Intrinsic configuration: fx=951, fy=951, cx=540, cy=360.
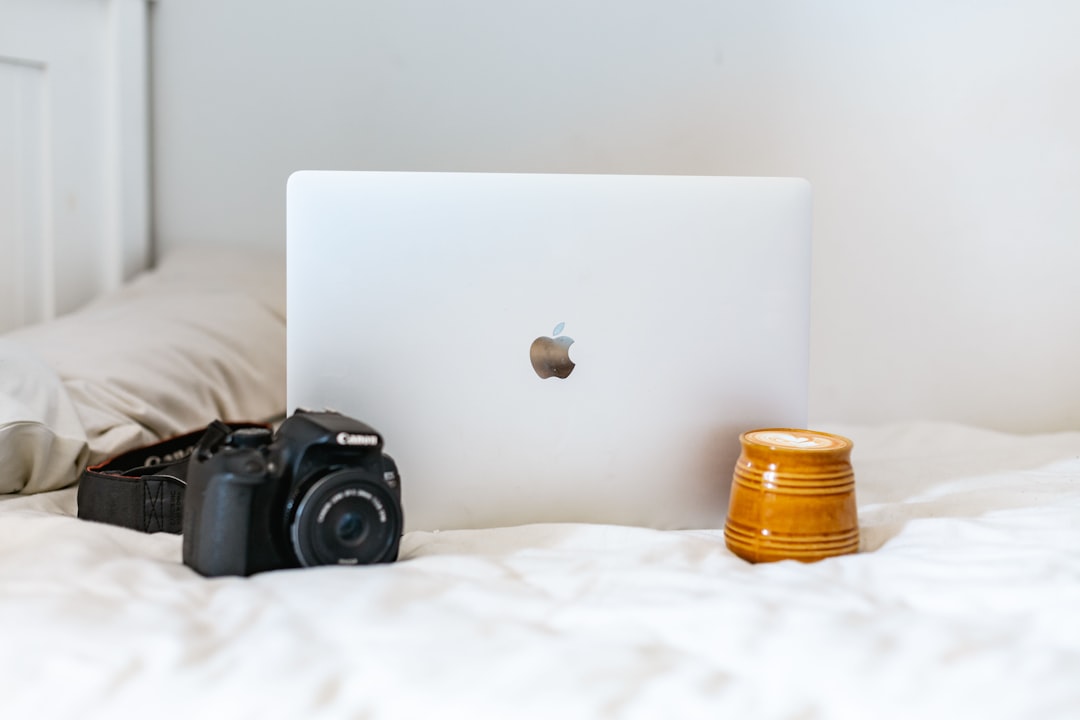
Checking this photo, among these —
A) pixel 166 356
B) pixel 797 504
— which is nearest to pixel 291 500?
pixel 797 504

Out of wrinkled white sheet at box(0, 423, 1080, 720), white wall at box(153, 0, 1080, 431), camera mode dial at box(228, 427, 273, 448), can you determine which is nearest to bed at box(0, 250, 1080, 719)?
wrinkled white sheet at box(0, 423, 1080, 720)

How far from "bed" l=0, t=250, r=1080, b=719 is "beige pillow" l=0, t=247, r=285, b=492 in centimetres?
12

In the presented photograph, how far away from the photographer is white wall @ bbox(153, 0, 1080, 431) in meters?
Answer: 1.81

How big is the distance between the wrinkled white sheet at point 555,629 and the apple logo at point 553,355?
16cm

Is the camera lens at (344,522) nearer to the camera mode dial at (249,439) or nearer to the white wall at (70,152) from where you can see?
the camera mode dial at (249,439)

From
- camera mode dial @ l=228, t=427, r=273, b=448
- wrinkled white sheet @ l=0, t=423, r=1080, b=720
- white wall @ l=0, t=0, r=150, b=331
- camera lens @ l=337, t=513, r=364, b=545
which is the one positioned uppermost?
white wall @ l=0, t=0, r=150, b=331

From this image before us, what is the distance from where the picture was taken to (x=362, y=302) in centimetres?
91

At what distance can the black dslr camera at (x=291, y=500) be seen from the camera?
0.77m

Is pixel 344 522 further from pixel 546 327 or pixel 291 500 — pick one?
pixel 546 327

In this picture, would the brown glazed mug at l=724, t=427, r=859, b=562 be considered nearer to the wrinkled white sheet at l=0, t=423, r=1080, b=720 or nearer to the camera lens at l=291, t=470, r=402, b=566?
the wrinkled white sheet at l=0, t=423, r=1080, b=720

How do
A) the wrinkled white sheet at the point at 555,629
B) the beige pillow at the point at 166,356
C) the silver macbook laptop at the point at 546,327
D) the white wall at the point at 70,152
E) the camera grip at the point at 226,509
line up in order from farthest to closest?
the white wall at the point at 70,152 → the beige pillow at the point at 166,356 → the silver macbook laptop at the point at 546,327 → the camera grip at the point at 226,509 → the wrinkled white sheet at the point at 555,629

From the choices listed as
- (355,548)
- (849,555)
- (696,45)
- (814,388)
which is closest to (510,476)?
(355,548)

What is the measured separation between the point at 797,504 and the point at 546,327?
0.94 ft

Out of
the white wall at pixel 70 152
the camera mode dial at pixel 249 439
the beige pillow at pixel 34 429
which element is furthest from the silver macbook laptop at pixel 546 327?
the white wall at pixel 70 152
